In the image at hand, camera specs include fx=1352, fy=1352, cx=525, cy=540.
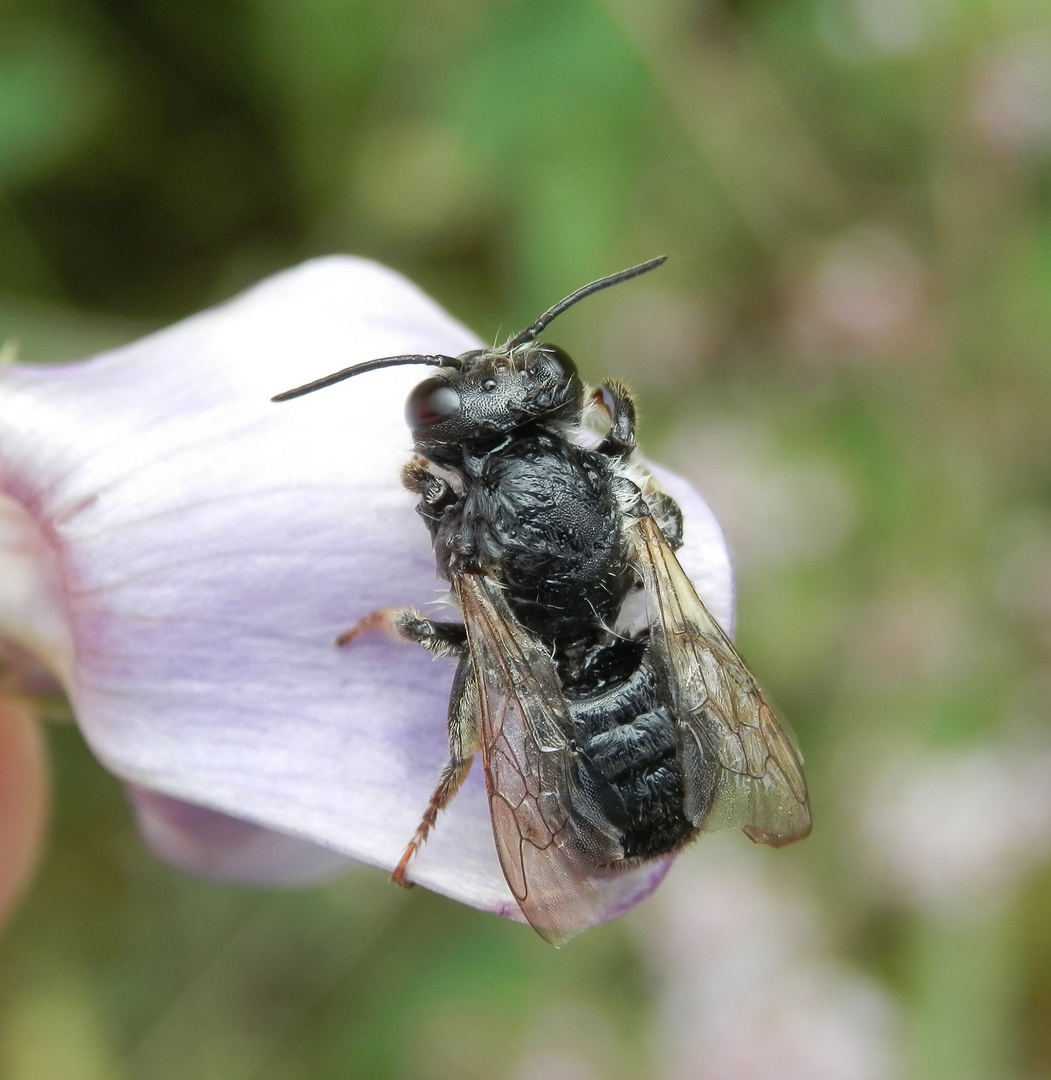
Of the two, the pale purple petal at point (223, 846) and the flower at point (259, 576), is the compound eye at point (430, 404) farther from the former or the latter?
the pale purple petal at point (223, 846)

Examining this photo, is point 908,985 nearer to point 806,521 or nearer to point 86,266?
point 806,521

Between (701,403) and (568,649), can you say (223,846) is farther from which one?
(701,403)

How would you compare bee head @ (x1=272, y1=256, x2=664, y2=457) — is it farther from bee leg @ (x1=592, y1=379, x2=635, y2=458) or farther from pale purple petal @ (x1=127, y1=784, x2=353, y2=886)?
pale purple petal @ (x1=127, y1=784, x2=353, y2=886)

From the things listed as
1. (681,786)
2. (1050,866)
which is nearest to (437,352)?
(681,786)

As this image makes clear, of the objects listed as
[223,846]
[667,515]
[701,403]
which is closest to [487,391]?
[667,515]

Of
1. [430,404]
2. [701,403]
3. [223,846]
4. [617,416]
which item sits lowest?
[701,403]

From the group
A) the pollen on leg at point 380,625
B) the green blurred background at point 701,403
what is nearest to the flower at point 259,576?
the pollen on leg at point 380,625

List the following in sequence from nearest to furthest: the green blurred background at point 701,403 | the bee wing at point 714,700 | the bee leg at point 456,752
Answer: the bee leg at point 456,752 → the bee wing at point 714,700 → the green blurred background at point 701,403

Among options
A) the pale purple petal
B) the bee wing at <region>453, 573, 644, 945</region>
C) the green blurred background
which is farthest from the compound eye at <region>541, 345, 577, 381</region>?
the green blurred background
